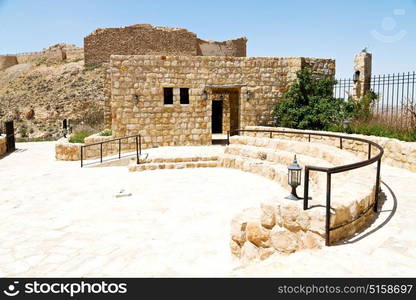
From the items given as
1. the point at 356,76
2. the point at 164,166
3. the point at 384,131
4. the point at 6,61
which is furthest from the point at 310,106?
the point at 6,61

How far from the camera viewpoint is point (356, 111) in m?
12.9

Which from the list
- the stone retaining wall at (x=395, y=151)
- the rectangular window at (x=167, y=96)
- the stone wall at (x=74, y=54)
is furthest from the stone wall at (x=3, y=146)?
the stone wall at (x=74, y=54)

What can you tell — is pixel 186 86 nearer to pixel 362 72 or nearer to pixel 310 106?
pixel 310 106

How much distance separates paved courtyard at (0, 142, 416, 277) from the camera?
330 centimetres

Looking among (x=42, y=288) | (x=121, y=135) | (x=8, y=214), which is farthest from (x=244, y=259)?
(x=121, y=135)

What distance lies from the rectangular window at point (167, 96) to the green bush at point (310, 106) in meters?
4.70

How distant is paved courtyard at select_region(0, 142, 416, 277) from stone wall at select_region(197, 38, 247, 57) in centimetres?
2252

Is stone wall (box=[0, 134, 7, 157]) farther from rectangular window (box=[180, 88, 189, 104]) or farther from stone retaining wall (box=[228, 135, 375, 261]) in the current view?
stone retaining wall (box=[228, 135, 375, 261])

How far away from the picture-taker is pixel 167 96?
14008 millimetres

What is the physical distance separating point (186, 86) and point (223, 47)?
18.4 m

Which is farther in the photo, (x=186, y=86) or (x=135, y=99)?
Result: (x=186, y=86)

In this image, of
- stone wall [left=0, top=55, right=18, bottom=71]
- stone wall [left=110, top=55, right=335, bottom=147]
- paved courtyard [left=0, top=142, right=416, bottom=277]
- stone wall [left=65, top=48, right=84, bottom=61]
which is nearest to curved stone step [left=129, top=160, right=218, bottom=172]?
paved courtyard [left=0, top=142, right=416, bottom=277]

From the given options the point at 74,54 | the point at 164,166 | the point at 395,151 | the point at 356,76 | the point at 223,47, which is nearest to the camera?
the point at 395,151

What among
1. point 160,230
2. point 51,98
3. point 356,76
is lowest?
point 160,230
